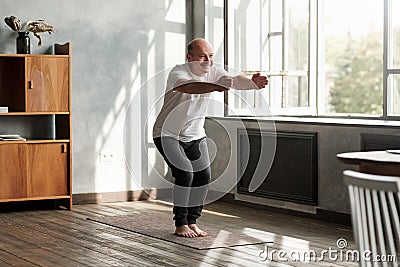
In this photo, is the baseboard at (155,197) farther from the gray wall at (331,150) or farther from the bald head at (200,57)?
the bald head at (200,57)

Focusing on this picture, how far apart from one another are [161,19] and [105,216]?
7.29 ft

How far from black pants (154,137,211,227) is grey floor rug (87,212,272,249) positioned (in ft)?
0.85

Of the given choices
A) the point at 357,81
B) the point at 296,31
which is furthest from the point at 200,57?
the point at 357,81

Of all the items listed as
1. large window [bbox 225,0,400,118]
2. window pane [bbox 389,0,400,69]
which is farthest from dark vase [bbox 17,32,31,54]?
window pane [bbox 389,0,400,69]

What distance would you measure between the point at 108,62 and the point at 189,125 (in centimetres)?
232

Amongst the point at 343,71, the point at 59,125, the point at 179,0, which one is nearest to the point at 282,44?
the point at 179,0

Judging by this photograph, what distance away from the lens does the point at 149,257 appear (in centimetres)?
511

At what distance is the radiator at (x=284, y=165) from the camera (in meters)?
6.70

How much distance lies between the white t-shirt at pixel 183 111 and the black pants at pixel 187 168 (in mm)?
55

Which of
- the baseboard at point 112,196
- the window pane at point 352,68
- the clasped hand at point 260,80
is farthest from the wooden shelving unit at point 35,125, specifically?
the window pane at point 352,68

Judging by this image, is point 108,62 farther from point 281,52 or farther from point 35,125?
point 281,52

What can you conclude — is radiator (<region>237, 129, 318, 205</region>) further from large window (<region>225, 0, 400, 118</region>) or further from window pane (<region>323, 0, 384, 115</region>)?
window pane (<region>323, 0, 384, 115</region>)

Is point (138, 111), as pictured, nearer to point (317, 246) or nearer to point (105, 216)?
point (105, 216)

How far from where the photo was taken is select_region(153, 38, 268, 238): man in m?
5.57
